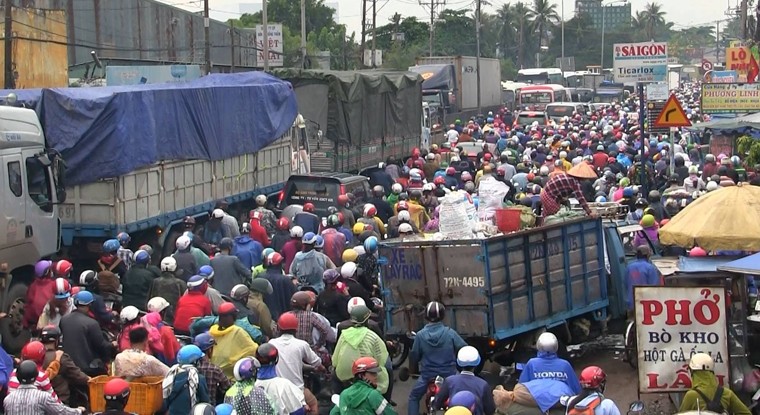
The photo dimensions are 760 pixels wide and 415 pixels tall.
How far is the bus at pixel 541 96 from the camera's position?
2486 inches

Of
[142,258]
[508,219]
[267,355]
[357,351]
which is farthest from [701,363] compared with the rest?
[142,258]

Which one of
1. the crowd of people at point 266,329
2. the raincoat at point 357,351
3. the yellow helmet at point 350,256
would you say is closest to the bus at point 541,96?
the crowd of people at point 266,329

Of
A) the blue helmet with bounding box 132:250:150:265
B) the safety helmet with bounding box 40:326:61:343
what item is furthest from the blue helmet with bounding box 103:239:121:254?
the safety helmet with bounding box 40:326:61:343

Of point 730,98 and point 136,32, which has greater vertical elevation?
point 136,32

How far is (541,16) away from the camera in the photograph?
420 ft

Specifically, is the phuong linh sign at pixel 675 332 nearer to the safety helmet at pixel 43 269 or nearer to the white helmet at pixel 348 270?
the white helmet at pixel 348 270

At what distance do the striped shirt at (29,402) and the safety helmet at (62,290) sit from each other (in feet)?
10.3

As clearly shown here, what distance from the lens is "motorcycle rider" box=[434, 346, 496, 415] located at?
28.8ft

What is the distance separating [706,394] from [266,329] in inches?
180

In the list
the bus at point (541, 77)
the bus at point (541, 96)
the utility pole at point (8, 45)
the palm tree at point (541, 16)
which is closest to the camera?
the utility pole at point (8, 45)

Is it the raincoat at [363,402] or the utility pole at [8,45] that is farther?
the utility pole at [8,45]

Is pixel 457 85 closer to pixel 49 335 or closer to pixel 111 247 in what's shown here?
pixel 111 247

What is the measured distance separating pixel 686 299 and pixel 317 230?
330 inches

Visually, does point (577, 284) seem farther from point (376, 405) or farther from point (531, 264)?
point (376, 405)
